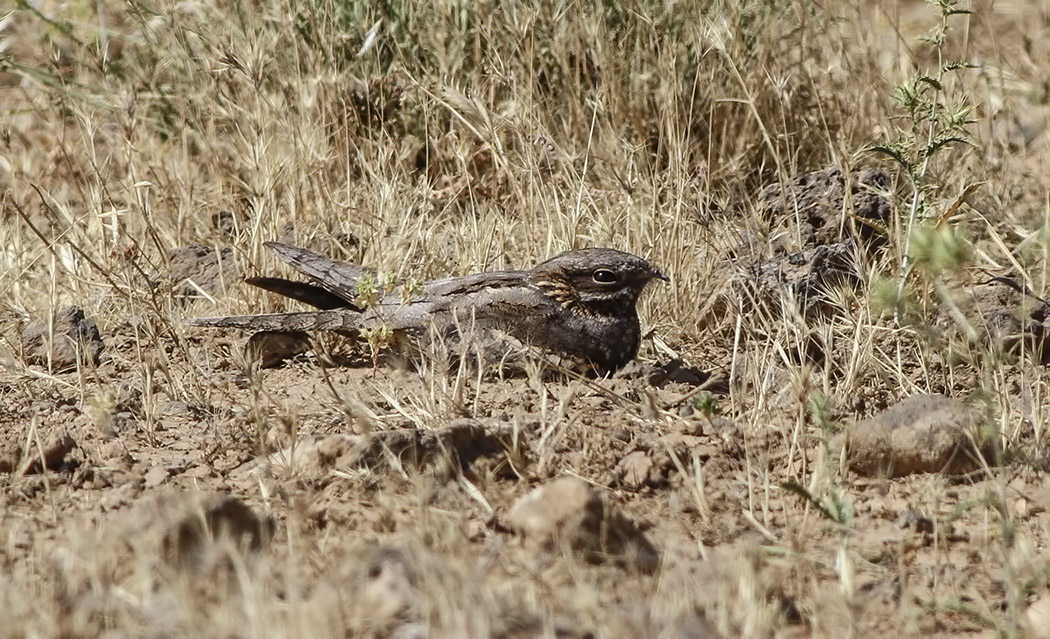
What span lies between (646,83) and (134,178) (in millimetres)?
2507

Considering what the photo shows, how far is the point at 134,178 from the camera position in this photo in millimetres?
6363

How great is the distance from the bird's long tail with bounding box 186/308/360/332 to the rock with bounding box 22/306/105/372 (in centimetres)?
43

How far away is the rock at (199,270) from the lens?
609 centimetres

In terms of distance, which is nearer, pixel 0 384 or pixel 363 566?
pixel 363 566

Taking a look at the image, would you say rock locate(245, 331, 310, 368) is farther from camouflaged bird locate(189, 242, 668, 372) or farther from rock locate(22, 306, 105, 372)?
rock locate(22, 306, 105, 372)

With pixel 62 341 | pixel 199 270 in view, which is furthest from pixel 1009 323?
pixel 62 341

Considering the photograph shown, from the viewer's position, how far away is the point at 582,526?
11.3 ft

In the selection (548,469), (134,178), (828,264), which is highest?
(134,178)

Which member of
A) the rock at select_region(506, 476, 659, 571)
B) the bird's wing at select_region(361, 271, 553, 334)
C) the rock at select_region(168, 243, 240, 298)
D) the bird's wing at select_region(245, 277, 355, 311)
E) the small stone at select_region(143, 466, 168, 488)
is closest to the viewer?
the rock at select_region(506, 476, 659, 571)

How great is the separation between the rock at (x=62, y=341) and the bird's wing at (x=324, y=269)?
807 mm

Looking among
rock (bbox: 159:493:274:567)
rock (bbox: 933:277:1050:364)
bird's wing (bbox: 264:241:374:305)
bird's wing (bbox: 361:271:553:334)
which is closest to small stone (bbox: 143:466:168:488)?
rock (bbox: 159:493:274:567)

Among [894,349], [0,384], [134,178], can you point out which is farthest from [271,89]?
[894,349]

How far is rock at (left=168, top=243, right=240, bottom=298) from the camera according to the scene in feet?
20.0

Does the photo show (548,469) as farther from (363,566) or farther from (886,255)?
(886,255)
